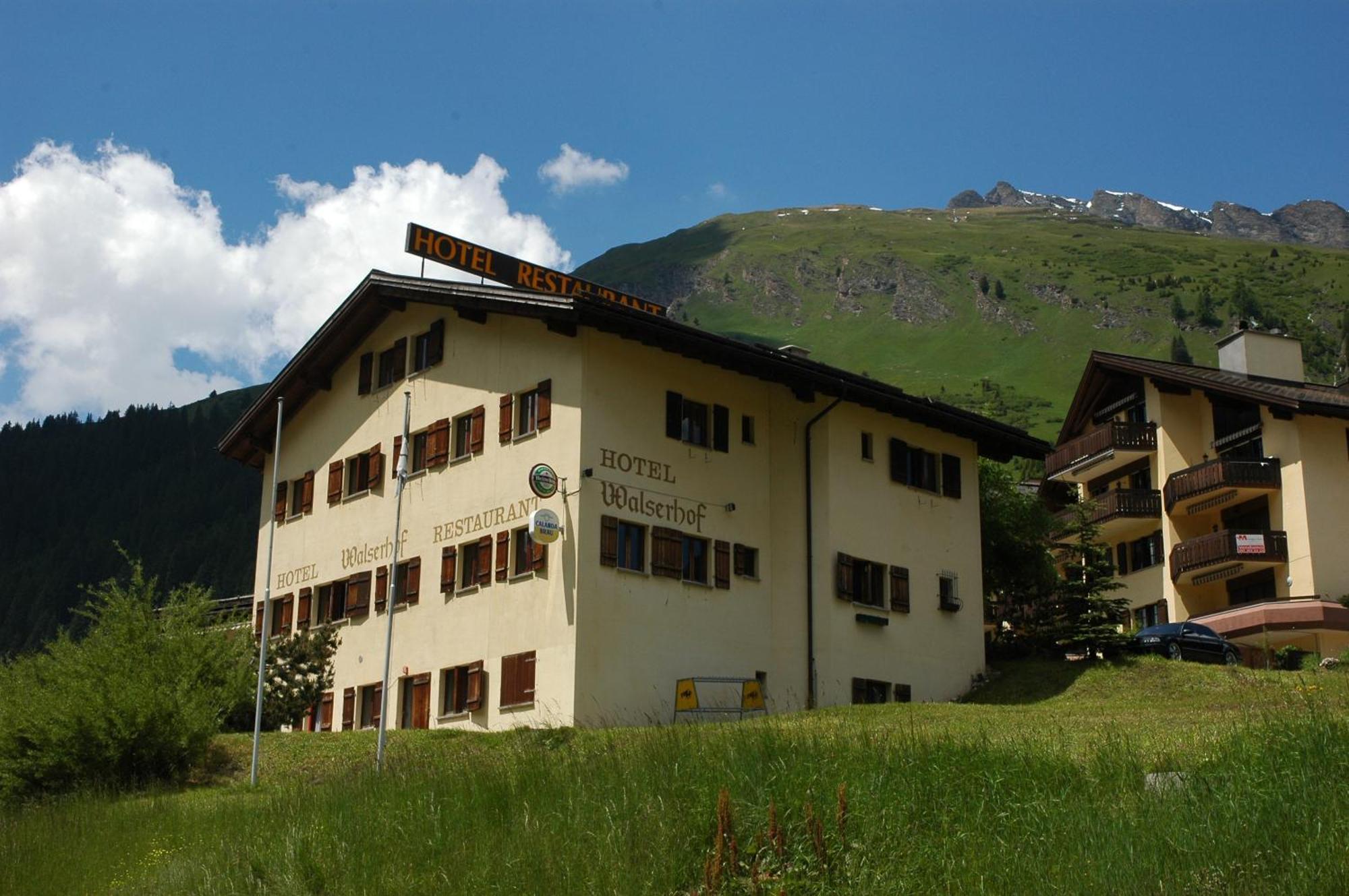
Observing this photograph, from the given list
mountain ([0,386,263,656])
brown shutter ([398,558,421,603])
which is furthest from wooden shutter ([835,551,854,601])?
mountain ([0,386,263,656])

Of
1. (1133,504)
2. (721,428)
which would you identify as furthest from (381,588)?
(1133,504)

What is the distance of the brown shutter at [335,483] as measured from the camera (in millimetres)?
40938

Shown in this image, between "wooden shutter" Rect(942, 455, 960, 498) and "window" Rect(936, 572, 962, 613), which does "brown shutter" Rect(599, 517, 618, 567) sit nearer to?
"window" Rect(936, 572, 962, 613)

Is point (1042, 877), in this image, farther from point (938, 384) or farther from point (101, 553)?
point (938, 384)

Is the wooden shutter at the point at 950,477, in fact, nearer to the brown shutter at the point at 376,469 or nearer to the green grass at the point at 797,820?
the brown shutter at the point at 376,469

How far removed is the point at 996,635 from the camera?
4478cm

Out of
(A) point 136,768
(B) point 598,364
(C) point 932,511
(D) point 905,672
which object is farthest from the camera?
(C) point 932,511

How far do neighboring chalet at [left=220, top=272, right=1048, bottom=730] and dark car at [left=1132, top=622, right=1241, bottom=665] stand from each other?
15.3ft

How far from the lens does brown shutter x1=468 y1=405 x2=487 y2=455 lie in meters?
35.8

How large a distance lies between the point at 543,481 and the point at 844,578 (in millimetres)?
8656

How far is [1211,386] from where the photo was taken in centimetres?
5194

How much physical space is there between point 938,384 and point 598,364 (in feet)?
540

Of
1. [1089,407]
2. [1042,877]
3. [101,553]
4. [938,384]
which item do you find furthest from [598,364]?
[938,384]

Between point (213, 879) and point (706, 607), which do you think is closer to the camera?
point (213, 879)
